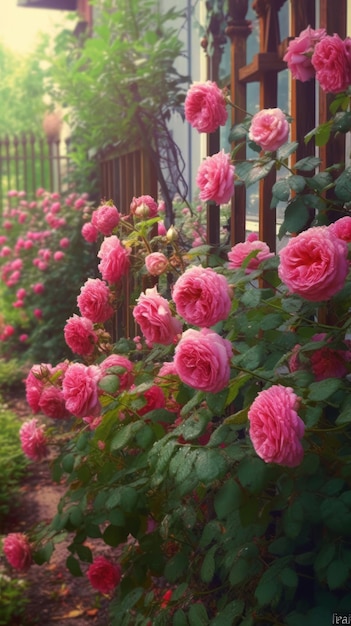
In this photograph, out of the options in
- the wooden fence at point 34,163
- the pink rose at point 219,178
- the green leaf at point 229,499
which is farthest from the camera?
the wooden fence at point 34,163

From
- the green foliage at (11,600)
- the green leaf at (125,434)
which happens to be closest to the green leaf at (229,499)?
the green leaf at (125,434)

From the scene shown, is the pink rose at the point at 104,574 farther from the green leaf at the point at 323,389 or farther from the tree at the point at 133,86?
the tree at the point at 133,86

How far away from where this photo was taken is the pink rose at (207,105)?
2.29m

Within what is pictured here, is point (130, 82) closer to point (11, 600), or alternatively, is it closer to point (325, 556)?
point (11, 600)

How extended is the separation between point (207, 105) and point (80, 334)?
771 millimetres

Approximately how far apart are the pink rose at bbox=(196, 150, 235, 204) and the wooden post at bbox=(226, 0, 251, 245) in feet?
1.86

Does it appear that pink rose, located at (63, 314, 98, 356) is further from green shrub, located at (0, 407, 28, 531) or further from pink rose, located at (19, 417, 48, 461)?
green shrub, located at (0, 407, 28, 531)

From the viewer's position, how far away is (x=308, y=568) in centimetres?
209

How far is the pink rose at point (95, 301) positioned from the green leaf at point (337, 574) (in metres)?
1.12

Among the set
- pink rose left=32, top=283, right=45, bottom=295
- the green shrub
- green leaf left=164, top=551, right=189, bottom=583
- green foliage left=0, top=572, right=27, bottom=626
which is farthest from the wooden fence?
green leaf left=164, top=551, right=189, bottom=583

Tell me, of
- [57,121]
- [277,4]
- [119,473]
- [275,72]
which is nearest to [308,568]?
[119,473]

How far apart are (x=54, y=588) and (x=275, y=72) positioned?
89.8 inches

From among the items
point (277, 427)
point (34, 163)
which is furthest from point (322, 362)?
point (34, 163)

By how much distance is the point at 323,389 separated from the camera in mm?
1665
